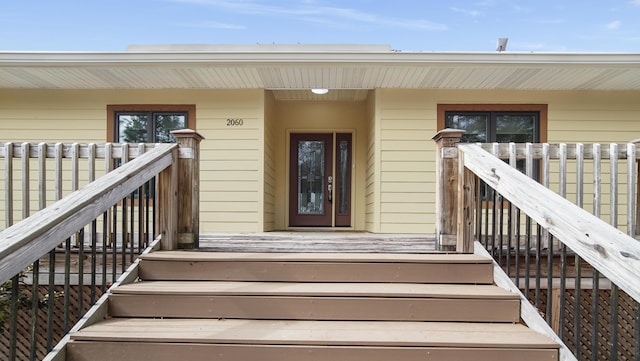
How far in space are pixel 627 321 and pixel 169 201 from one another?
4.40 meters

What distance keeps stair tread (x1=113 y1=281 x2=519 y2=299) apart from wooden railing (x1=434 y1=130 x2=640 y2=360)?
0.28 metres

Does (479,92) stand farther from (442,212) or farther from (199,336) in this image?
(199,336)

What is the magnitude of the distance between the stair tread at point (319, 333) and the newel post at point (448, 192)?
87 cm

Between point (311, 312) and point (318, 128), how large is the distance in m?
5.22

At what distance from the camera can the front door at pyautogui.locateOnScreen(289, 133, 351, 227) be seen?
7.46m

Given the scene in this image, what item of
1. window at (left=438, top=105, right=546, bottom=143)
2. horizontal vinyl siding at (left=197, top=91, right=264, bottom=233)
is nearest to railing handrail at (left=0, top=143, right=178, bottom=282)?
horizontal vinyl siding at (left=197, top=91, right=264, bottom=233)

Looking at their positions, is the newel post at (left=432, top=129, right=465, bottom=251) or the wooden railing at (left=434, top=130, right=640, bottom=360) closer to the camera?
the wooden railing at (left=434, top=130, right=640, bottom=360)

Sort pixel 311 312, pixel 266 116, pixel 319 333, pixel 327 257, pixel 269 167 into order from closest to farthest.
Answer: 1. pixel 319 333
2. pixel 311 312
3. pixel 327 257
4. pixel 266 116
5. pixel 269 167

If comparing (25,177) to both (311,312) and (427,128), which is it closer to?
(311,312)

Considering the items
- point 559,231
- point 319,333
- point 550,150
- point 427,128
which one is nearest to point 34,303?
point 319,333

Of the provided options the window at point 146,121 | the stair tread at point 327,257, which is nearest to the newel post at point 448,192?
the stair tread at point 327,257

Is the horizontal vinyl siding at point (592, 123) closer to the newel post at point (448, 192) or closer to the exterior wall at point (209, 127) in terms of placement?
the newel post at point (448, 192)

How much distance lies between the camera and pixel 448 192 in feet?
10.4

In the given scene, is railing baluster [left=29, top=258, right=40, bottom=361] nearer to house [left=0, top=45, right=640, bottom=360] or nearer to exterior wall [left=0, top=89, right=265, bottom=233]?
house [left=0, top=45, right=640, bottom=360]
